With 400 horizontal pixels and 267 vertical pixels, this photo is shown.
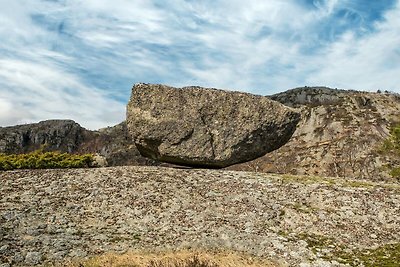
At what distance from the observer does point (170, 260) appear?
15586 millimetres

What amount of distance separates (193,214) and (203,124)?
228 inches

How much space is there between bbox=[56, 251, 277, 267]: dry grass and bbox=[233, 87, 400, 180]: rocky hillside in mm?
22958

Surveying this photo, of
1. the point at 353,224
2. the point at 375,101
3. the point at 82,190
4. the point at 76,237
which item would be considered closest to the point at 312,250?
the point at 353,224

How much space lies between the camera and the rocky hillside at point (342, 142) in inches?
1625

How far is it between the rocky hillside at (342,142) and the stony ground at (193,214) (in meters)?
17.0

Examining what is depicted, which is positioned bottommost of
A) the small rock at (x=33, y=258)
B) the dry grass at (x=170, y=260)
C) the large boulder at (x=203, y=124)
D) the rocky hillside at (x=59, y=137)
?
the dry grass at (x=170, y=260)

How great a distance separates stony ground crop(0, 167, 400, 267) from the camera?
16422 millimetres

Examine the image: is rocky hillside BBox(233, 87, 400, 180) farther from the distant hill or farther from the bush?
the bush

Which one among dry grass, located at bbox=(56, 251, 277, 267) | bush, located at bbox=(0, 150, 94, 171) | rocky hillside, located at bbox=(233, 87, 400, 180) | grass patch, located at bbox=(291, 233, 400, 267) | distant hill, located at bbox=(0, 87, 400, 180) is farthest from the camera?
distant hill, located at bbox=(0, 87, 400, 180)

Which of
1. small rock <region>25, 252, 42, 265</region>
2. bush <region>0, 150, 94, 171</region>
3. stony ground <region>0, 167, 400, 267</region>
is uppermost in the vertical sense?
bush <region>0, 150, 94, 171</region>

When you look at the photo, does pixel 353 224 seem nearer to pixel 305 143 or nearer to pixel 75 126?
pixel 305 143

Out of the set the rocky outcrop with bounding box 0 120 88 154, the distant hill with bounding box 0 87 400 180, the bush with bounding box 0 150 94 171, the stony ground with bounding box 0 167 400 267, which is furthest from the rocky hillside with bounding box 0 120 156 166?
the stony ground with bounding box 0 167 400 267

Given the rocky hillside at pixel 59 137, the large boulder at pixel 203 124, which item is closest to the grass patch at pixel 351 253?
the large boulder at pixel 203 124

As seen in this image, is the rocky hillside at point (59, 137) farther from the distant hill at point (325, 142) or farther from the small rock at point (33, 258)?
the small rock at point (33, 258)
